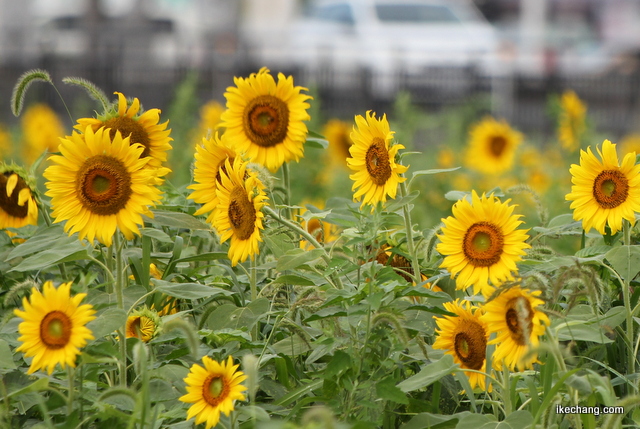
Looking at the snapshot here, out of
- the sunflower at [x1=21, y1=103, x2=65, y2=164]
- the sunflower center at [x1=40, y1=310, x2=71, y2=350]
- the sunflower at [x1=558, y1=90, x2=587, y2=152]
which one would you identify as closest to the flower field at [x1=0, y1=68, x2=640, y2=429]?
the sunflower center at [x1=40, y1=310, x2=71, y2=350]

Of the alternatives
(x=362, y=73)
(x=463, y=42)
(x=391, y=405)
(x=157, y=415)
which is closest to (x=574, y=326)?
(x=391, y=405)

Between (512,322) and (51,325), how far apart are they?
0.93m

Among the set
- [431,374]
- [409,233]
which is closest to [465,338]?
[431,374]

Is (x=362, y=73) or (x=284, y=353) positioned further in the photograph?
(x=362, y=73)

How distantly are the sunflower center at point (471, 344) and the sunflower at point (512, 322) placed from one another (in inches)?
5.9

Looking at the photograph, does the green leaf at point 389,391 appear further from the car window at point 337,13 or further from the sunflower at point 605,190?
the car window at point 337,13

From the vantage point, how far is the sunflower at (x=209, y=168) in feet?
7.75

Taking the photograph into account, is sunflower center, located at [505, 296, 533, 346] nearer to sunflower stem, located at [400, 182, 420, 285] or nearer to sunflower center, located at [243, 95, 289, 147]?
sunflower stem, located at [400, 182, 420, 285]

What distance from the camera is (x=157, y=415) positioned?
6.26 ft

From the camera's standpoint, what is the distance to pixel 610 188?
2.20m

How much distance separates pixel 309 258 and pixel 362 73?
1332 cm

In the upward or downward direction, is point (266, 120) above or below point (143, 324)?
above

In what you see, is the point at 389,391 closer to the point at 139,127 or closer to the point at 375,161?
Result: the point at 375,161

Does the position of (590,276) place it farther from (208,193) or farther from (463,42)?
(463,42)
